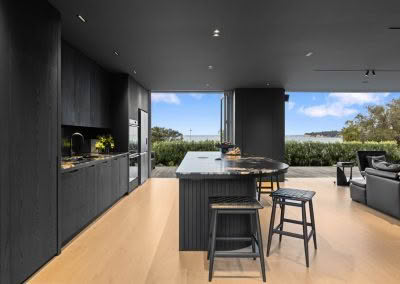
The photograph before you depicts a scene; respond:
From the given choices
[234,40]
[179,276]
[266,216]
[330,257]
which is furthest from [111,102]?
[330,257]

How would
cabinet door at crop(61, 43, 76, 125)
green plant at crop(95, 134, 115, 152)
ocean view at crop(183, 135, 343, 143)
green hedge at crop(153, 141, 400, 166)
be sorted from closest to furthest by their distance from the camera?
cabinet door at crop(61, 43, 76, 125), green plant at crop(95, 134, 115, 152), green hedge at crop(153, 141, 400, 166), ocean view at crop(183, 135, 343, 143)

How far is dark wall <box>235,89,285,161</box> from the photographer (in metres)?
7.96

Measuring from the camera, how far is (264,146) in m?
7.98

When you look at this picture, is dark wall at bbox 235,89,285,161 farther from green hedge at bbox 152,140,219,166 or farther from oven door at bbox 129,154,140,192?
green hedge at bbox 152,140,219,166

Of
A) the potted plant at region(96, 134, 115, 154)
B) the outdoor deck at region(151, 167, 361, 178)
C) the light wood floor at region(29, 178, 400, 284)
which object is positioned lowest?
the light wood floor at region(29, 178, 400, 284)

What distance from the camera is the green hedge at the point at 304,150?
11875 mm

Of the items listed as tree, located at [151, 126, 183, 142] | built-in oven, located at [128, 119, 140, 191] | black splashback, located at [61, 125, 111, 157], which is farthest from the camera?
tree, located at [151, 126, 183, 142]

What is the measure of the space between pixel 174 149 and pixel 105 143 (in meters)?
6.22

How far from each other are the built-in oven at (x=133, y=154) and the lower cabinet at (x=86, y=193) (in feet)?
2.79

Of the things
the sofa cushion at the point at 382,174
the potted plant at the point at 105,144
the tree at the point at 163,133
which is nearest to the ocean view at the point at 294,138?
the tree at the point at 163,133

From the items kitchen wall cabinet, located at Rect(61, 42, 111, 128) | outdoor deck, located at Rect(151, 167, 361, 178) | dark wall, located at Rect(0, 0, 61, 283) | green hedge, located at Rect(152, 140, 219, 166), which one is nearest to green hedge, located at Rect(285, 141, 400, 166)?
outdoor deck, located at Rect(151, 167, 361, 178)

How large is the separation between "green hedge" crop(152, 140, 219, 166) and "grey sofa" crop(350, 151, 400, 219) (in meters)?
6.96

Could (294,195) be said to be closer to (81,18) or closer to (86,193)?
(86,193)

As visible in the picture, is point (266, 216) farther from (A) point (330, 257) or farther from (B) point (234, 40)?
(B) point (234, 40)
